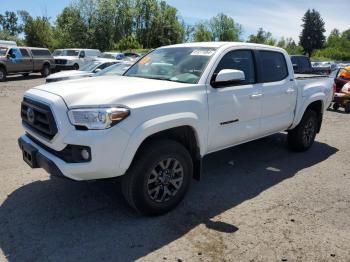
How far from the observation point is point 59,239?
3625mm

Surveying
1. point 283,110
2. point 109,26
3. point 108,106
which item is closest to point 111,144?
point 108,106

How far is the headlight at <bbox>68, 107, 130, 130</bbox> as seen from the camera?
3468 millimetres

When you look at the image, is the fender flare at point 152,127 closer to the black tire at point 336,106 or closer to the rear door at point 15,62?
the black tire at point 336,106

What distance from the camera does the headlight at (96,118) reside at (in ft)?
11.4

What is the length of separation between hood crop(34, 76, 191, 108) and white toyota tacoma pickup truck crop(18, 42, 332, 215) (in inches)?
0.4

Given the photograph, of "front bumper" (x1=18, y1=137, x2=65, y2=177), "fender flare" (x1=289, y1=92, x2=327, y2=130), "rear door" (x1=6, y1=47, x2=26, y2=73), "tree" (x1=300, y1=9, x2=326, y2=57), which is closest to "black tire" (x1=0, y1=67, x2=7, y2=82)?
"rear door" (x1=6, y1=47, x2=26, y2=73)

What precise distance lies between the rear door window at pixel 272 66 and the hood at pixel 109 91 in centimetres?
175

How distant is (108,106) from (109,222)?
1.32 meters

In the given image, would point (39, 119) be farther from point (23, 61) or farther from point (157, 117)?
point (23, 61)

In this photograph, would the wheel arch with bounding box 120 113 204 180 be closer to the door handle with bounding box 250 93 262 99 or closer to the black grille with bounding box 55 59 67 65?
the door handle with bounding box 250 93 262 99

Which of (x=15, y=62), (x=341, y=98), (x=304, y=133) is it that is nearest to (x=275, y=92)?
(x=304, y=133)

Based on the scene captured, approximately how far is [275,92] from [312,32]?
9967 cm

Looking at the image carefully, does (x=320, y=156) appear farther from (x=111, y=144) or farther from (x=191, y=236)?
(x=111, y=144)

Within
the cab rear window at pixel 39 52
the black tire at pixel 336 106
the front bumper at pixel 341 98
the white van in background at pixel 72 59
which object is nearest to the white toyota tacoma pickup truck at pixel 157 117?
the front bumper at pixel 341 98
